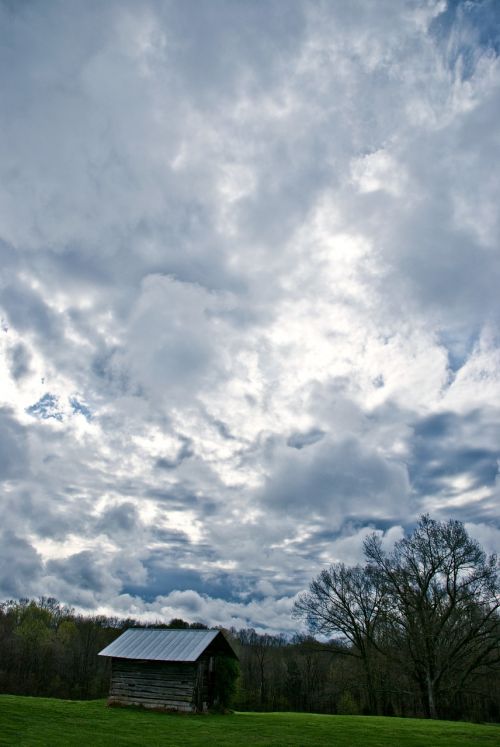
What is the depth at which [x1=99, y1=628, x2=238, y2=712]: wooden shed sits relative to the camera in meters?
32.8

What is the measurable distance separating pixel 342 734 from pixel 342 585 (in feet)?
87.5

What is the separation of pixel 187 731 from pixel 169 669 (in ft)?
37.3

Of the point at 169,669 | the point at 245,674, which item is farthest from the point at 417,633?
the point at 245,674

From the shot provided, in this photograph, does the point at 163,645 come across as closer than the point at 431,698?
Yes

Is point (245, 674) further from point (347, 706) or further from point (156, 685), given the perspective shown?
point (156, 685)

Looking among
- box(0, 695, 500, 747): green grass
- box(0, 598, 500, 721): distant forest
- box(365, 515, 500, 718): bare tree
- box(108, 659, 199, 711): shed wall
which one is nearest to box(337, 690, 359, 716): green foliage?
box(0, 598, 500, 721): distant forest

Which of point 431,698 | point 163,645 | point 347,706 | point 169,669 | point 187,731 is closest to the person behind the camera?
point 187,731

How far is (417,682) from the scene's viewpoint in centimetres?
4528

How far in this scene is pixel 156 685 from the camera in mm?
33812

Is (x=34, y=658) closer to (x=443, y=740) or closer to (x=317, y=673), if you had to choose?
(x=317, y=673)

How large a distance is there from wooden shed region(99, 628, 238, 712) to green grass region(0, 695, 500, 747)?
2.46 m

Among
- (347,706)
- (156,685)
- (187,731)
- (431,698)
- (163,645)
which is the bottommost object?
(347,706)

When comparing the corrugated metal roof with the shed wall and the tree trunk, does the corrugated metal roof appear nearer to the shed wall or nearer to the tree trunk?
the shed wall

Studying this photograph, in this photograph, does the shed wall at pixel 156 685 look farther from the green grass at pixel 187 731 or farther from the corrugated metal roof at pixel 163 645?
the green grass at pixel 187 731
